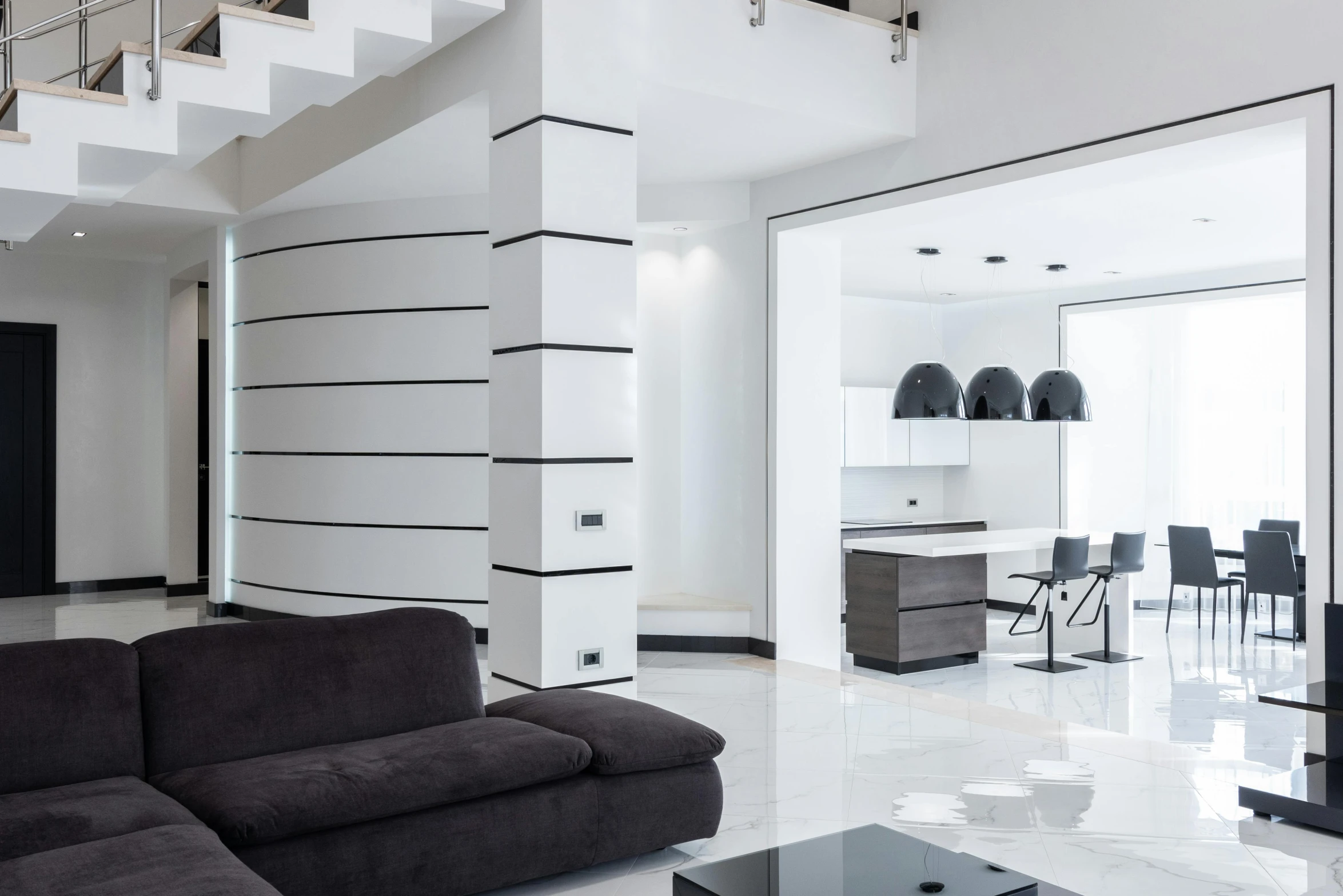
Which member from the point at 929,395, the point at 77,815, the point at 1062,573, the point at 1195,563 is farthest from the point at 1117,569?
the point at 77,815

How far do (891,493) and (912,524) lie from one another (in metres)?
0.60

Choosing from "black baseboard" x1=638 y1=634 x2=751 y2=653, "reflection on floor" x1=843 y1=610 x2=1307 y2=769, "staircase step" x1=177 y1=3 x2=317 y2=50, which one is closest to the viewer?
"staircase step" x1=177 y1=3 x2=317 y2=50

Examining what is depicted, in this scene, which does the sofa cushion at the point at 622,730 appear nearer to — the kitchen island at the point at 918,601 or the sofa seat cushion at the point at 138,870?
the sofa seat cushion at the point at 138,870

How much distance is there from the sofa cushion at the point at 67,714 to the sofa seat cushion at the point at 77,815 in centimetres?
6

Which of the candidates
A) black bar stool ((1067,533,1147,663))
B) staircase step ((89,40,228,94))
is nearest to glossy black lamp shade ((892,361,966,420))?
black bar stool ((1067,533,1147,663))

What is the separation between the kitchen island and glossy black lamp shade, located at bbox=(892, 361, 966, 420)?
831 mm

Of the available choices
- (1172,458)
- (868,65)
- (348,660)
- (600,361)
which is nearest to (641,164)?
(868,65)

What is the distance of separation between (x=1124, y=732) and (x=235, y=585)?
569cm

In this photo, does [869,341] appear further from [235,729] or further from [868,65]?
[235,729]

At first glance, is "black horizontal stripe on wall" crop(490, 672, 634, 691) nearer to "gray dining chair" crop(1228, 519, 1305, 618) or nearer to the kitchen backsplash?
the kitchen backsplash

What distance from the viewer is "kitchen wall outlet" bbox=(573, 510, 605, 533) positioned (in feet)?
13.8

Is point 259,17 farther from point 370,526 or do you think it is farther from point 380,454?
point 370,526

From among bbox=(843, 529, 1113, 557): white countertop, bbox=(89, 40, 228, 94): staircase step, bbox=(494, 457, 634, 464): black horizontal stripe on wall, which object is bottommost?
bbox=(843, 529, 1113, 557): white countertop

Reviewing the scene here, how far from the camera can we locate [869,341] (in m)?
10.2
